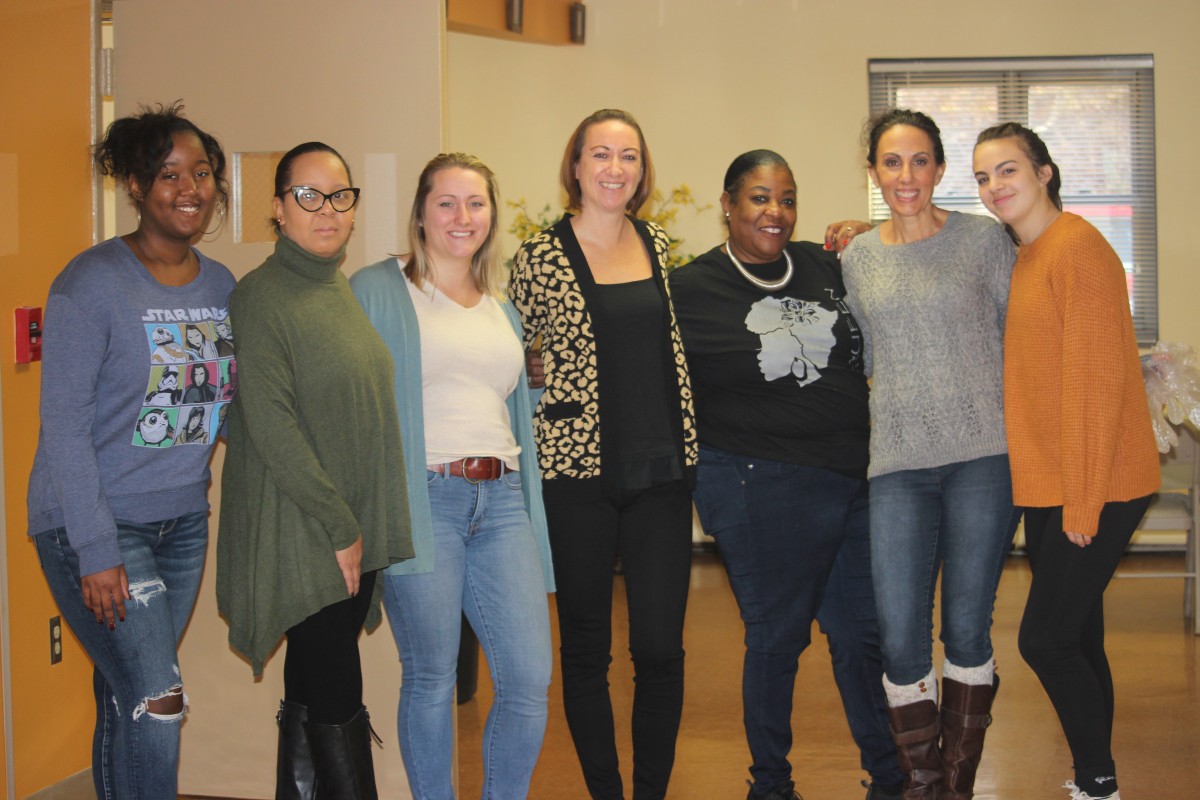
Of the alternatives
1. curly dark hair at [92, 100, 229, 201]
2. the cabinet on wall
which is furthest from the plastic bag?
the cabinet on wall

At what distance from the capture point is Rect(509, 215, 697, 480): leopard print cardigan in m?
2.75

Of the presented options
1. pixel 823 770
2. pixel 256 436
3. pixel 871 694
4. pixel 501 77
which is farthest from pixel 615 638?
pixel 501 77

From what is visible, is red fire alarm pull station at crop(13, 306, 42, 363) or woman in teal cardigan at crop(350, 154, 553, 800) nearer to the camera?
woman in teal cardigan at crop(350, 154, 553, 800)

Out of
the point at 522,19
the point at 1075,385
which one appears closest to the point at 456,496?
the point at 1075,385

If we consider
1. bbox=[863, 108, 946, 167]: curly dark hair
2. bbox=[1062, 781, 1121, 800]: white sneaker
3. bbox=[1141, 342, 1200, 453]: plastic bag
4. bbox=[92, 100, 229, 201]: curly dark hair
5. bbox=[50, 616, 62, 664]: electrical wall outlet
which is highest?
bbox=[863, 108, 946, 167]: curly dark hair

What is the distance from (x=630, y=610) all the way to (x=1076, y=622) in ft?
3.54

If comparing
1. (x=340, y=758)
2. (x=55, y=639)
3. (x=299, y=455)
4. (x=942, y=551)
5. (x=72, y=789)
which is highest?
(x=299, y=455)

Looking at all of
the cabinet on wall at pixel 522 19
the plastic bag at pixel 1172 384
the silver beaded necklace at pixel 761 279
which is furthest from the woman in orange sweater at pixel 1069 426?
the cabinet on wall at pixel 522 19

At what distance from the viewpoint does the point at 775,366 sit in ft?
9.53

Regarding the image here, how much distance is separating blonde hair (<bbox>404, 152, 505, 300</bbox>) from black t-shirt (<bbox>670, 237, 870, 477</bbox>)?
518mm

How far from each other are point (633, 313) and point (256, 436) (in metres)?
0.95

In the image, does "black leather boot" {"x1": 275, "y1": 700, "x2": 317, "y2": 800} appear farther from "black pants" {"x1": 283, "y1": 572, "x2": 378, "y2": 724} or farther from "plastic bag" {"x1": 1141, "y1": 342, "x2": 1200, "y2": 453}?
"plastic bag" {"x1": 1141, "y1": 342, "x2": 1200, "y2": 453}

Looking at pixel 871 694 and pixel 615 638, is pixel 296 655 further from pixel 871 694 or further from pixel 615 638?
pixel 615 638

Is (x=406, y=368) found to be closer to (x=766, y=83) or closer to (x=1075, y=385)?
(x=1075, y=385)
